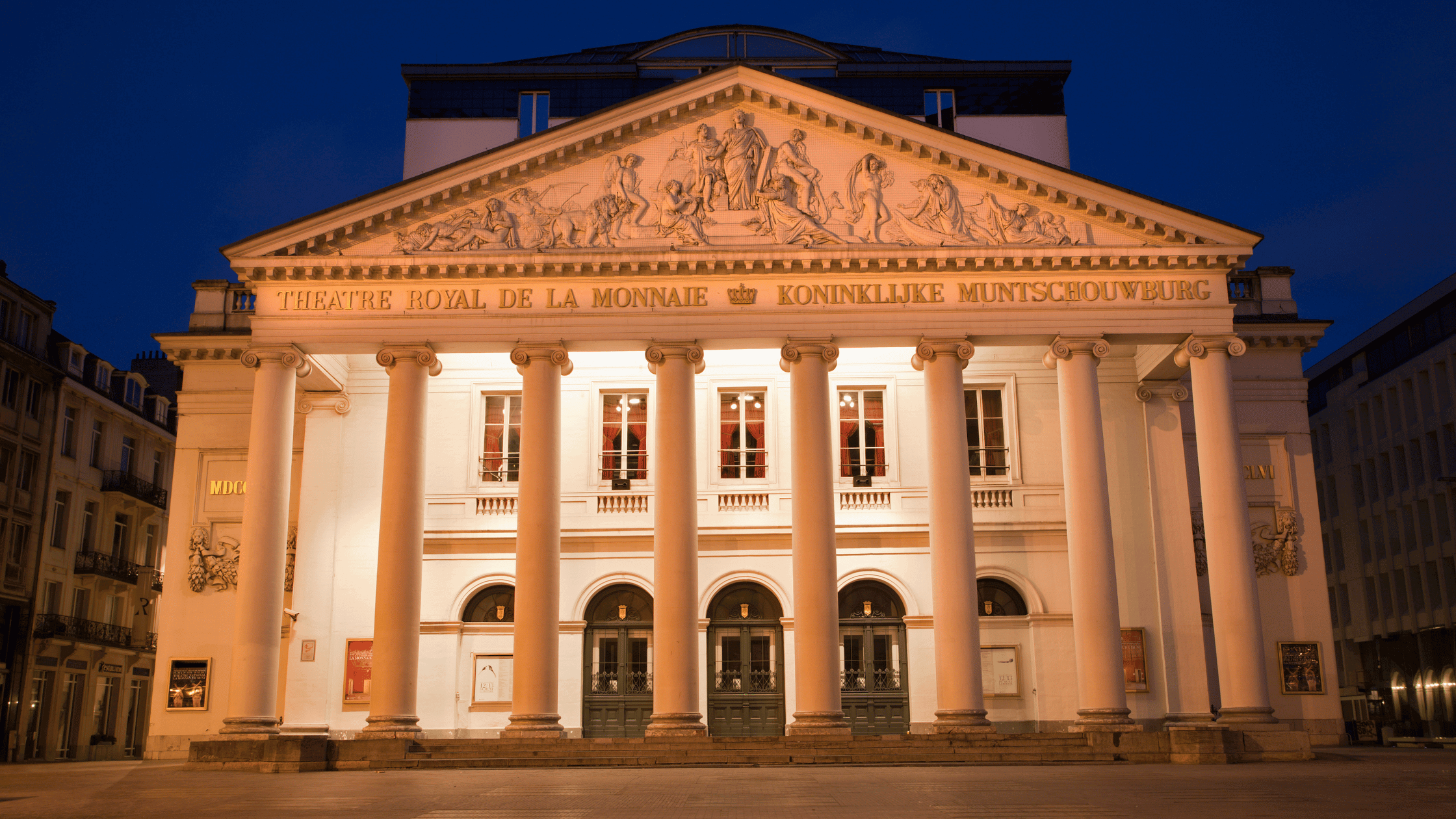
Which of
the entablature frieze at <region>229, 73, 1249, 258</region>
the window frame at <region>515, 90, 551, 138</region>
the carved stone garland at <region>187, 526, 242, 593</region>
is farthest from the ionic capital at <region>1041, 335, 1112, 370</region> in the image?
the carved stone garland at <region>187, 526, 242, 593</region>

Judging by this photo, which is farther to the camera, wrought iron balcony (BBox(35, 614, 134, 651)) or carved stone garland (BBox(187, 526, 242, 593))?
wrought iron balcony (BBox(35, 614, 134, 651))

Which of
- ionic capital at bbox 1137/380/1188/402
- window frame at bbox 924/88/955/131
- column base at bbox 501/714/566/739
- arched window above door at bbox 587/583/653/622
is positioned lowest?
column base at bbox 501/714/566/739

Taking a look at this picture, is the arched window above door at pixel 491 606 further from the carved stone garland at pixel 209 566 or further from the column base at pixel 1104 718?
the column base at pixel 1104 718

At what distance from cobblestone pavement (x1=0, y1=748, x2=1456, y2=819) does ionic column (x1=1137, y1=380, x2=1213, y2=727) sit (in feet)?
15.8

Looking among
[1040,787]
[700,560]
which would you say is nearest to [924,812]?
[1040,787]

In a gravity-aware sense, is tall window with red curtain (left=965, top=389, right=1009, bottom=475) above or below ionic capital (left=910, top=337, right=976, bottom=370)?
below

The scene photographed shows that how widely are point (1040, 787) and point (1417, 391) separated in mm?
39154

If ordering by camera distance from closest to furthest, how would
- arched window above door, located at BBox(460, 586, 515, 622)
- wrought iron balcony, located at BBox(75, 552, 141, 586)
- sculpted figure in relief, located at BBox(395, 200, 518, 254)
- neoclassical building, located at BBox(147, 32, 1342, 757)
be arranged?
neoclassical building, located at BBox(147, 32, 1342, 757) < sculpted figure in relief, located at BBox(395, 200, 518, 254) < arched window above door, located at BBox(460, 586, 515, 622) < wrought iron balcony, located at BBox(75, 552, 141, 586)

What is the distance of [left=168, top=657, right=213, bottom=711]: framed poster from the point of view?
29.3 m

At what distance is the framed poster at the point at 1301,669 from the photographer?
97.3ft

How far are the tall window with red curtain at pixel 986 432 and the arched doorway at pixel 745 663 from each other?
6158 mm

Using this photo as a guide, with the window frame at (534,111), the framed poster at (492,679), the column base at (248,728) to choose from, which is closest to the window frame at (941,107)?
the window frame at (534,111)

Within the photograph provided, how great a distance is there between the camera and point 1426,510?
48125mm

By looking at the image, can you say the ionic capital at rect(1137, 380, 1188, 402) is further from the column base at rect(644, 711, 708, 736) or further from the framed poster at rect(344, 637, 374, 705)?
the framed poster at rect(344, 637, 374, 705)
